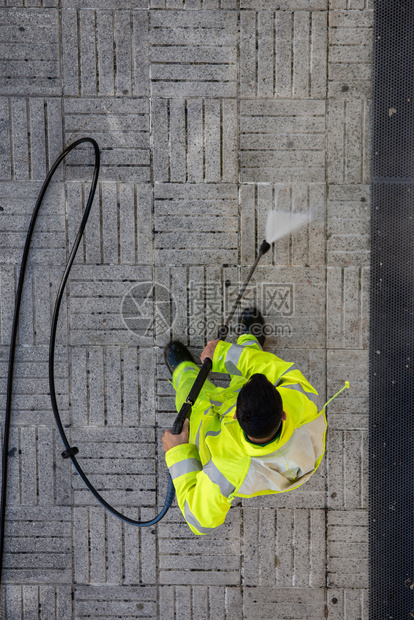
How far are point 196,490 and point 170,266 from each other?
203cm

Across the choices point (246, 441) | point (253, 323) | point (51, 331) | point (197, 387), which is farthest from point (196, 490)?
point (51, 331)

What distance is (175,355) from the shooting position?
3768 millimetres

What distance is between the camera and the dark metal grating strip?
153 inches

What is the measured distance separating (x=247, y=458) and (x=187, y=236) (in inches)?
85.3

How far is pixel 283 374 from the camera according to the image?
110 inches

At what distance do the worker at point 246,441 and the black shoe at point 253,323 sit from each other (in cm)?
64

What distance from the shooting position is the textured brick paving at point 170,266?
3.82 meters

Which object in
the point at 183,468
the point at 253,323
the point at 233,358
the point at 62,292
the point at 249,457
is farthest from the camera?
the point at 253,323

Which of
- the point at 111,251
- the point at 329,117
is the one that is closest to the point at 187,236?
the point at 111,251

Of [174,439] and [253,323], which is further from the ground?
[253,323]
